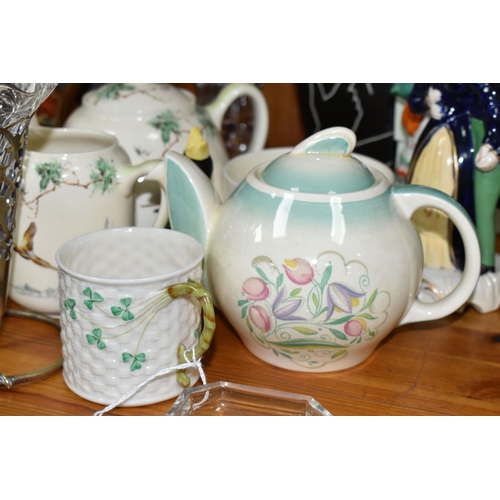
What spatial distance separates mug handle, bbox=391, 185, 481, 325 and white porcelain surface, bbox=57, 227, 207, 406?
18 cm

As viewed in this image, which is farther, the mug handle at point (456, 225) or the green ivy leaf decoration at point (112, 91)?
the green ivy leaf decoration at point (112, 91)

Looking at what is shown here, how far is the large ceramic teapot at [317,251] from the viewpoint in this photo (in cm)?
58

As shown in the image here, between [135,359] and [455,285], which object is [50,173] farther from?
[455,285]

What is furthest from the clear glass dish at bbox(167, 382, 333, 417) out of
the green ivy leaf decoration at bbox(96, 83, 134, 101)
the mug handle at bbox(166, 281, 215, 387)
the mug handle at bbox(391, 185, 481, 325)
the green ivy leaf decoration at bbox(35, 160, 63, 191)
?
the green ivy leaf decoration at bbox(96, 83, 134, 101)

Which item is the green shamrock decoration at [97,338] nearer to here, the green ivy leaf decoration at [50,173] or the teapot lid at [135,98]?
the green ivy leaf decoration at [50,173]

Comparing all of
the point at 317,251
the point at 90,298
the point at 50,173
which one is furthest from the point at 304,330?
the point at 50,173

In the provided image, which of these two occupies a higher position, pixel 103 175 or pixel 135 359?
pixel 103 175

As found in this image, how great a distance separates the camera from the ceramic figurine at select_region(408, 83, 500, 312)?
711 mm

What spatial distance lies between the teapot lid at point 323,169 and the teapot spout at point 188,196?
6cm

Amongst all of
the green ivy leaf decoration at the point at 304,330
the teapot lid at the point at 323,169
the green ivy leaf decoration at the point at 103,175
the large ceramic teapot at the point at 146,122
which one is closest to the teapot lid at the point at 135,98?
the large ceramic teapot at the point at 146,122

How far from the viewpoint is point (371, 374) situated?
662 mm

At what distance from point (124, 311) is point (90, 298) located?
0.09ft

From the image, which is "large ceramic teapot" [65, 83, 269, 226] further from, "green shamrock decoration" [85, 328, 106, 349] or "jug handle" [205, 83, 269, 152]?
"green shamrock decoration" [85, 328, 106, 349]

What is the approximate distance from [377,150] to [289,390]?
42 cm
